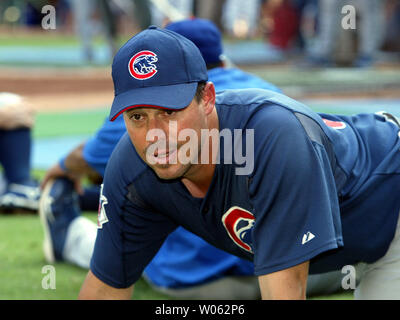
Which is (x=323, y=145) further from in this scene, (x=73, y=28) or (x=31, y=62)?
(x=73, y=28)

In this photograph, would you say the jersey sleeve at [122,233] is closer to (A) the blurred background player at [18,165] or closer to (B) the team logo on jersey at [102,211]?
(B) the team logo on jersey at [102,211]

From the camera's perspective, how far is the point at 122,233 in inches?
109

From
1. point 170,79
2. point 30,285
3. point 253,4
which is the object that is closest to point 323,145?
point 170,79

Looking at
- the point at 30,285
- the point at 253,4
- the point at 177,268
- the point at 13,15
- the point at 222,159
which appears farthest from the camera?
the point at 13,15

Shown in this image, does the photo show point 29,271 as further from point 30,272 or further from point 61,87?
point 61,87

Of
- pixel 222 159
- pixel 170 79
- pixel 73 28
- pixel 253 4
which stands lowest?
pixel 73 28

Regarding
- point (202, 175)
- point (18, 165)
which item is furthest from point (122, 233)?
point (18, 165)

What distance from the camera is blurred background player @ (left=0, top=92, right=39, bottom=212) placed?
5848 mm

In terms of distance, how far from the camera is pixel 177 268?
13.0ft

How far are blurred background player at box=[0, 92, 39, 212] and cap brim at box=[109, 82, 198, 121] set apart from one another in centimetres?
370

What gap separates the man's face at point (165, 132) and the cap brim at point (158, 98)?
0.14 ft

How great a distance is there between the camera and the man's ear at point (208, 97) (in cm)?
241
